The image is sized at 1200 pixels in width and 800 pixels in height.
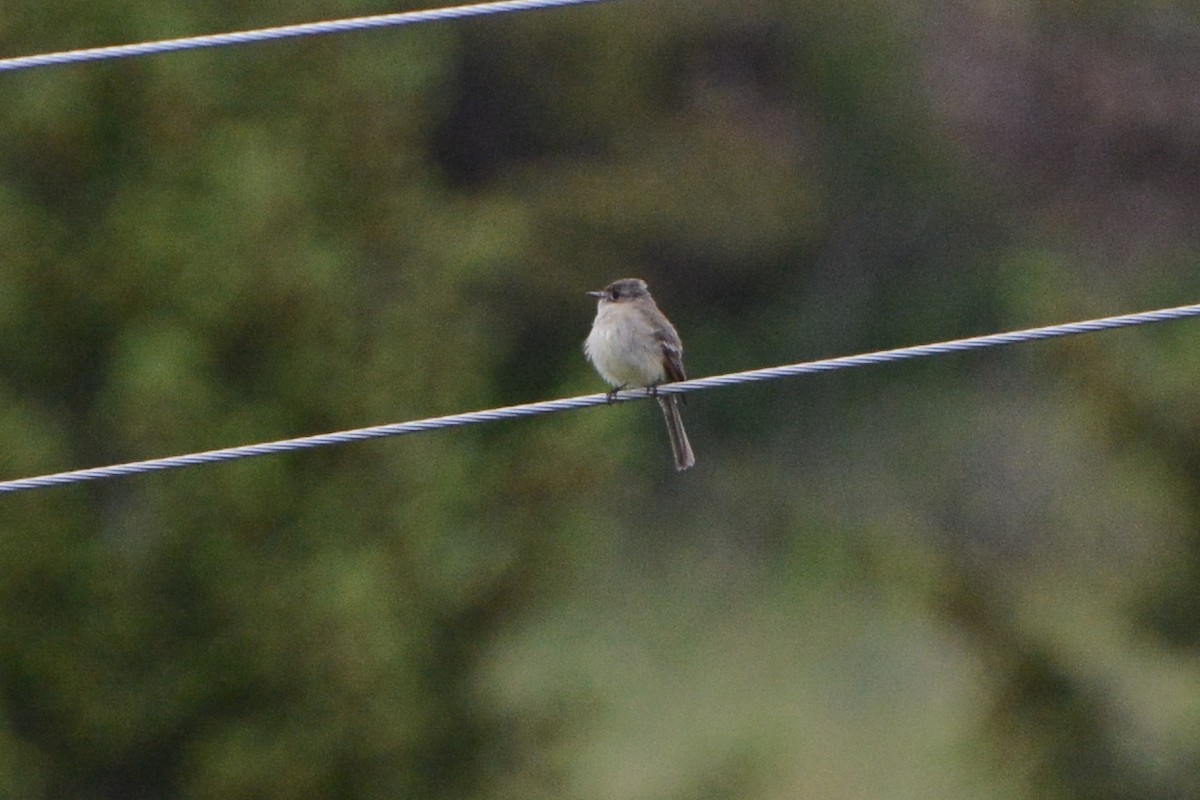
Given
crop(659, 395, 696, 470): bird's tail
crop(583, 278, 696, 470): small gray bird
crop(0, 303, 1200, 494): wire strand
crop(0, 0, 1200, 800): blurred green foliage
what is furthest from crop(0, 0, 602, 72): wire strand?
crop(0, 0, 1200, 800): blurred green foliage

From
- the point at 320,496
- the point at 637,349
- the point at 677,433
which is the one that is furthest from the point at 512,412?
the point at 320,496

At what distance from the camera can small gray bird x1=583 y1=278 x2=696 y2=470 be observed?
928cm

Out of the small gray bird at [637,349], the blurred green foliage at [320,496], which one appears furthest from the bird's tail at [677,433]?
the blurred green foliage at [320,496]

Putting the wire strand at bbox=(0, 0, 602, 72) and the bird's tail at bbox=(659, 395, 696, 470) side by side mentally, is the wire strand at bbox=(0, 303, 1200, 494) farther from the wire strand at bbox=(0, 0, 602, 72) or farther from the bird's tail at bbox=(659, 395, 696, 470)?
the bird's tail at bbox=(659, 395, 696, 470)

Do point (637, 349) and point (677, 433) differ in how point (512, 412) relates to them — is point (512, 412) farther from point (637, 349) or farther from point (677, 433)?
point (677, 433)

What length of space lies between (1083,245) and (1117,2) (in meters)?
3.11

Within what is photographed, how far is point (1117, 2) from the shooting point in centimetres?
2173

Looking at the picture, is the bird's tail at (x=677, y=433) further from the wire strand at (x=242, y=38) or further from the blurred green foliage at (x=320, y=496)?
the wire strand at (x=242, y=38)

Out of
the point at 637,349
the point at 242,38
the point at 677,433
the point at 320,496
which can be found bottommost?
the point at 320,496

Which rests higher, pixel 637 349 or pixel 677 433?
pixel 637 349

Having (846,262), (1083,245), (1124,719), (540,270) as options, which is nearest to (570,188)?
(540,270)

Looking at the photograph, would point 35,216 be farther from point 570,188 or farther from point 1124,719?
point 570,188

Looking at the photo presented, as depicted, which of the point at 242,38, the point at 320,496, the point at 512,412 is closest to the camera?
the point at 242,38

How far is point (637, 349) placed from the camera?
30.5 feet
